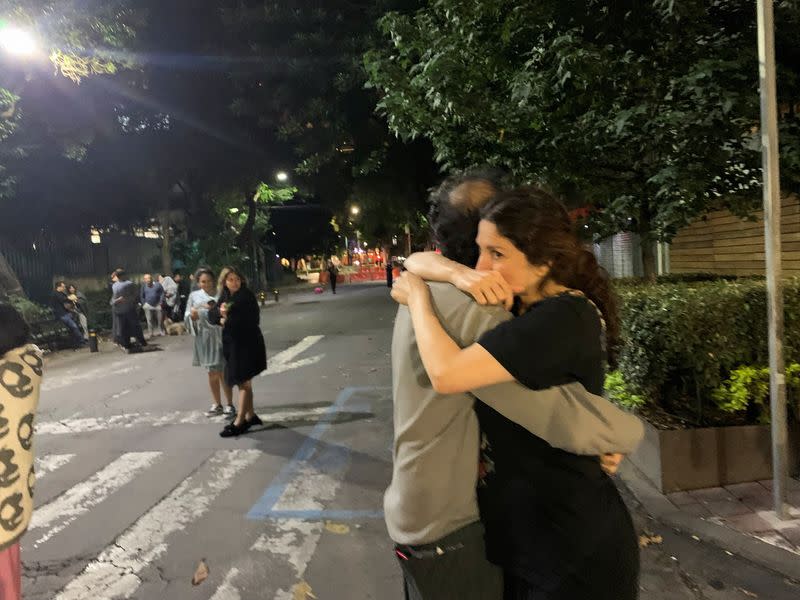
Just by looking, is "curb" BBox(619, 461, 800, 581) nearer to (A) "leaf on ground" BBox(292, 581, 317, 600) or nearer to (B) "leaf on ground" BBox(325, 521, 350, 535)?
(B) "leaf on ground" BBox(325, 521, 350, 535)

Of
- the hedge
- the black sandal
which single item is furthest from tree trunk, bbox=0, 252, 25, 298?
the hedge

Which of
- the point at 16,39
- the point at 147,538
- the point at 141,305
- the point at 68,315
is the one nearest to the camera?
the point at 147,538

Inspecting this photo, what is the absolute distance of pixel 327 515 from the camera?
4.20 meters

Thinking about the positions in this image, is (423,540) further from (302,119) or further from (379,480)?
(302,119)

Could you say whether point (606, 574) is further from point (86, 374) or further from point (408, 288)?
point (86, 374)

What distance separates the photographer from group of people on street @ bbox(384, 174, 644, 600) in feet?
4.41

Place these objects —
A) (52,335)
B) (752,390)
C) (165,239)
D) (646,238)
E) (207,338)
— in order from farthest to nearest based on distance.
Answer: (165,239) < (52,335) < (207,338) < (646,238) < (752,390)

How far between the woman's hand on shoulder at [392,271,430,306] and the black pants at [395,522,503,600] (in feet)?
1.85

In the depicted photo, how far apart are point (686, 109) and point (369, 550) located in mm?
4063

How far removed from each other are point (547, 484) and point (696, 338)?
10.9ft

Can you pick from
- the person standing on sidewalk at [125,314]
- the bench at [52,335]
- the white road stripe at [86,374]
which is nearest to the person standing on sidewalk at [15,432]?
the white road stripe at [86,374]

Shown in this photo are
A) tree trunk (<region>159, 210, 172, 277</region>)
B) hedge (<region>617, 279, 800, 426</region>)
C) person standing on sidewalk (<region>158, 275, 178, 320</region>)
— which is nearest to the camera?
hedge (<region>617, 279, 800, 426</region>)

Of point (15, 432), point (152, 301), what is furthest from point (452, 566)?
point (152, 301)

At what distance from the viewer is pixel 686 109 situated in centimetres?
477
